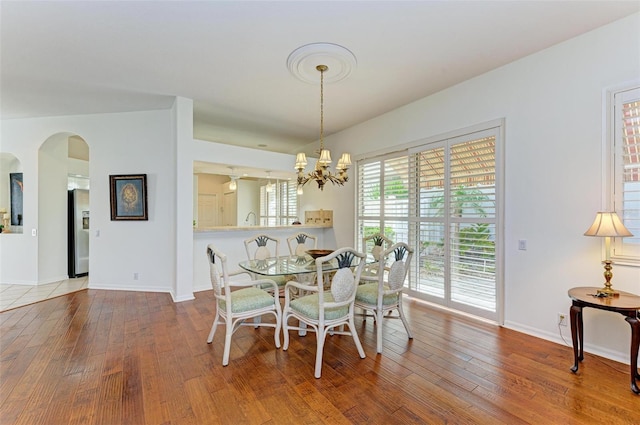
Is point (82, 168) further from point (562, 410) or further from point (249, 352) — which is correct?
point (562, 410)

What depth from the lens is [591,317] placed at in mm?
2650

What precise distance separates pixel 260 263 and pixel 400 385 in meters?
1.89

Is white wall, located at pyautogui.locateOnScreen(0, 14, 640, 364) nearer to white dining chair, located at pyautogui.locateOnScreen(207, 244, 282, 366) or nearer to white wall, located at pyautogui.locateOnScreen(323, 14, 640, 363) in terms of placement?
white wall, located at pyautogui.locateOnScreen(323, 14, 640, 363)

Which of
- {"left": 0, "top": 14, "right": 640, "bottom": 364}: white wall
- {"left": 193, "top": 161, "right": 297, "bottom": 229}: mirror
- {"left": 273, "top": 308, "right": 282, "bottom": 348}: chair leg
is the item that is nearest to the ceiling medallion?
{"left": 0, "top": 14, "right": 640, "bottom": 364}: white wall

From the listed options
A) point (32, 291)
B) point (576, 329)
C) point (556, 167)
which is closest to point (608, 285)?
point (576, 329)

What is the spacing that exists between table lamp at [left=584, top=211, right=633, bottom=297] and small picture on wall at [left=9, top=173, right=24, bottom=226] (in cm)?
850

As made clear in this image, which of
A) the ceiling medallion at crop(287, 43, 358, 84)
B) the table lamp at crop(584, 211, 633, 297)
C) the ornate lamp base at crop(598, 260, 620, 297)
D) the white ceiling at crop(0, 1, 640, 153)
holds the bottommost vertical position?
the ornate lamp base at crop(598, 260, 620, 297)

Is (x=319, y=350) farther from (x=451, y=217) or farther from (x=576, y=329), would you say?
→ (x=451, y=217)

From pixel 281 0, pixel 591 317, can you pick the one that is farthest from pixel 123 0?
pixel 591 317

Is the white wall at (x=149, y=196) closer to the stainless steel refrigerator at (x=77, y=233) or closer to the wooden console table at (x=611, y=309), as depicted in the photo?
the stainless steel refrigerator at (x=77, y=233)

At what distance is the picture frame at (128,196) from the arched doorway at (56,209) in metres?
1.37

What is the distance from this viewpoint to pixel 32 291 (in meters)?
4.67

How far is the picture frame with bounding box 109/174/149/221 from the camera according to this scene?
482 cm

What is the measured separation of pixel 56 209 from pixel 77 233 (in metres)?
0.57
